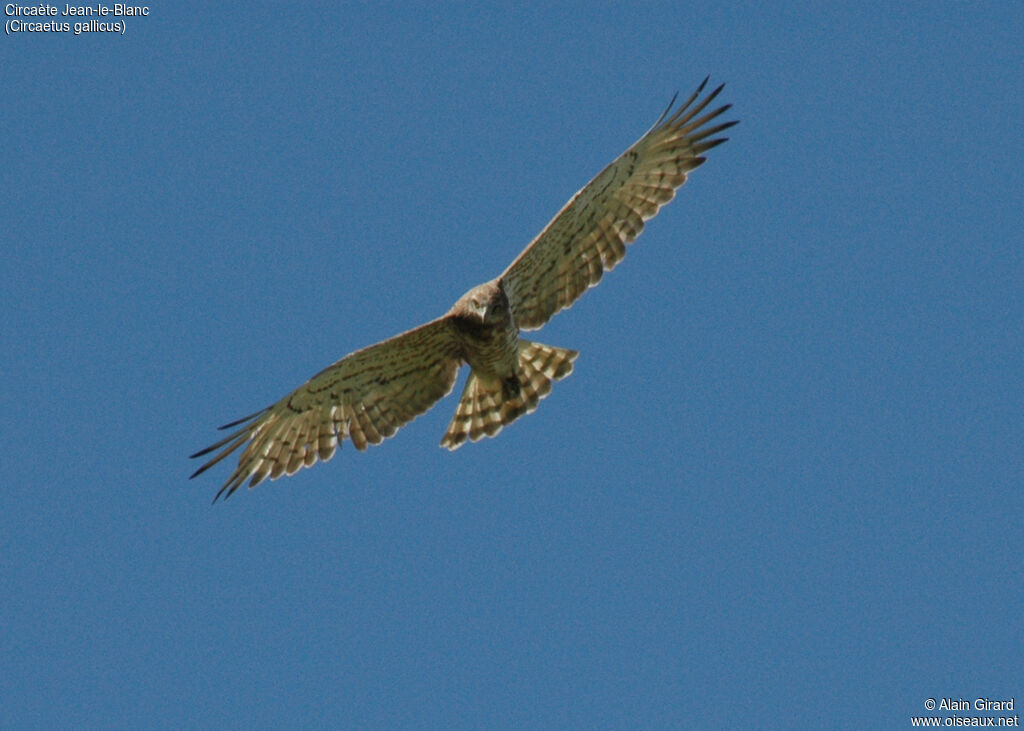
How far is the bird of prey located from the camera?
36.0 feet

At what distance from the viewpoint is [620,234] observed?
1128cm

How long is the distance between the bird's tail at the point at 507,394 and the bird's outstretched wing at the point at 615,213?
0.45 metres

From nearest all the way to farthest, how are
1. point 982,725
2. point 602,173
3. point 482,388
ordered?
1. point 982,725
2. point 602,173
3. point 482,388

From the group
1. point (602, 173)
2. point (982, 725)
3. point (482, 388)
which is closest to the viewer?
point (982, 725)

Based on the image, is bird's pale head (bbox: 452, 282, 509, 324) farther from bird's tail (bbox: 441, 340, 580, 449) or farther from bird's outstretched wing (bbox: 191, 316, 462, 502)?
bird's tail (bbox: 441, 340, 580, 449)

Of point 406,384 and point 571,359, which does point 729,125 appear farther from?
point 406,384

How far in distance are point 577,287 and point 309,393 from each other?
2.57m

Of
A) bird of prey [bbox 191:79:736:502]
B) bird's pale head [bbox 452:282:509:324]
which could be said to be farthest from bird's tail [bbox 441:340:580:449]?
bird's pale head [bbox 452:282:509:324]

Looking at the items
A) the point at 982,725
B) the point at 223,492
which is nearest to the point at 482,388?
the point at 223,492

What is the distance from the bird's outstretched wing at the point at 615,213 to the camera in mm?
11148

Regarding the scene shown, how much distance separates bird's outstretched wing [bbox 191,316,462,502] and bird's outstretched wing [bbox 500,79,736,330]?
87 centimetres

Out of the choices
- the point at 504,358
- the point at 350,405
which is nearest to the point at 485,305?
the point at 504,358

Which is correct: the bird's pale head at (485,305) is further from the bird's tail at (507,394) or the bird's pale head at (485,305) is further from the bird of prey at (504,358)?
the bird's tail at (507,394)

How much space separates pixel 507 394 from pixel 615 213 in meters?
1.92
